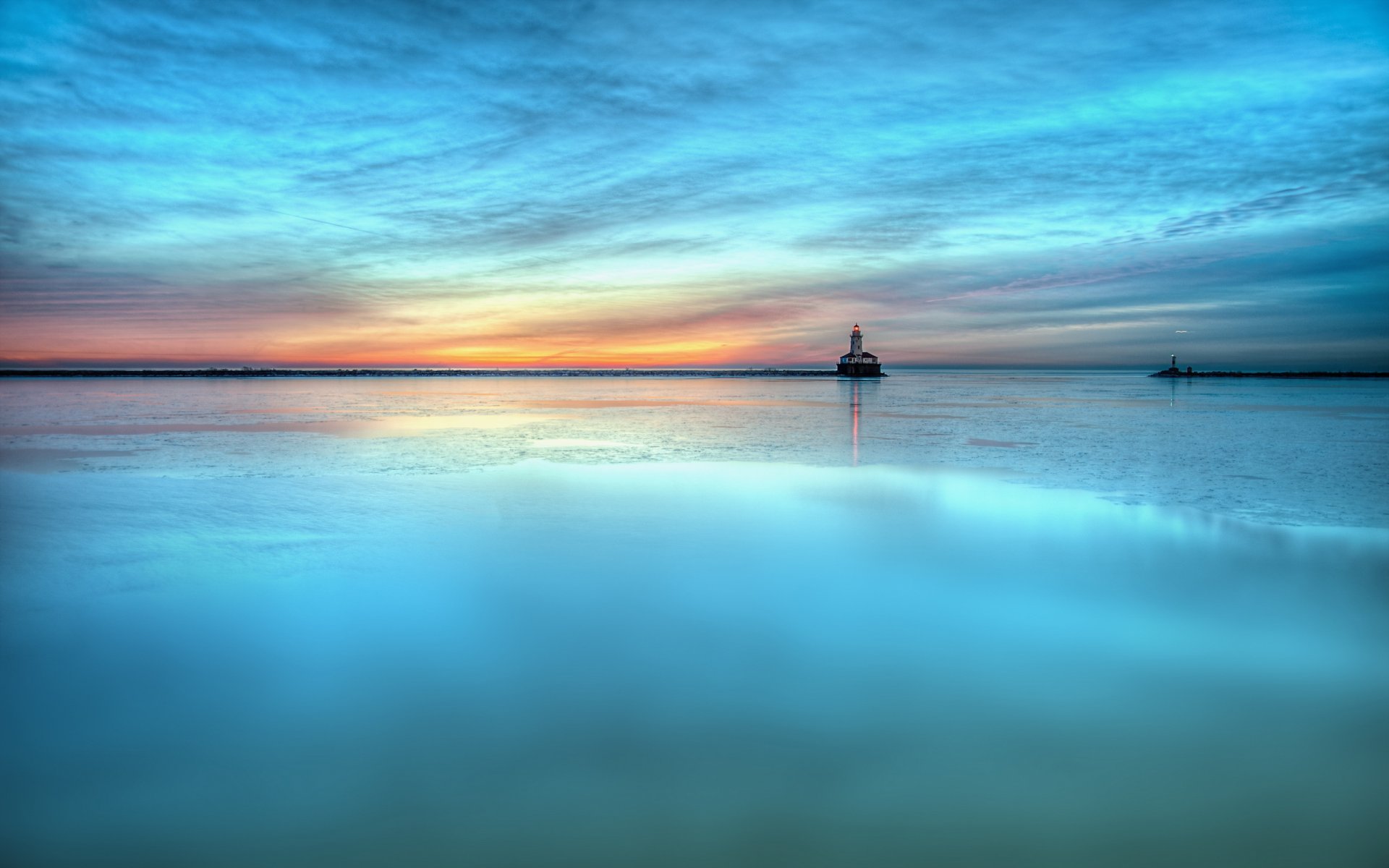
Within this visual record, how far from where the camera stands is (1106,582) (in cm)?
442

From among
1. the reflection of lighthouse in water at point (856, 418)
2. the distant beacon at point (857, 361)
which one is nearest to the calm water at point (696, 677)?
the reflection of lighthouse in water at point (856, 418)

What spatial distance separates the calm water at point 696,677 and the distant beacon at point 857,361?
225ft

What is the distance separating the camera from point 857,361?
Answer: 75.6 meters

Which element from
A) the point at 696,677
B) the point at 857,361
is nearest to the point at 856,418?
the point at 696,677

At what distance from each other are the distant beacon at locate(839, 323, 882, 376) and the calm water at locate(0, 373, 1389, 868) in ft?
225

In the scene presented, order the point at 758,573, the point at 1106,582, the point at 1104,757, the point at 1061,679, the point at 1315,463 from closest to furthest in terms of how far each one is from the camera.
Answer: the point at 1104,757 → the point at 1061,679 → the point at 1106,582 → the point at 758,573 → the point at 1315,463

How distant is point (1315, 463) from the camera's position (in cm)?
934

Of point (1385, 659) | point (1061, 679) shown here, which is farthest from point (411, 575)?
point (1385, 659)

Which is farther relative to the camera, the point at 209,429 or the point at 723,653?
the point at 209,429

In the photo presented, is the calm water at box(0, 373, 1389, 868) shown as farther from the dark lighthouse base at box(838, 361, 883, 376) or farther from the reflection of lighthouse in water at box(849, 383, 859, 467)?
the dark lighthouse base at box(838, 361, 883, 376)

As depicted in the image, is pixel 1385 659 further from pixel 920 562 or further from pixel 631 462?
pixel 631 462

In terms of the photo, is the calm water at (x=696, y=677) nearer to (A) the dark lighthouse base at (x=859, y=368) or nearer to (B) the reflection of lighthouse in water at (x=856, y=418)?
(B) the reflection of lighthouse in water at (x=856, y=418)

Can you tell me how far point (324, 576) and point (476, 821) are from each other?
2949mm

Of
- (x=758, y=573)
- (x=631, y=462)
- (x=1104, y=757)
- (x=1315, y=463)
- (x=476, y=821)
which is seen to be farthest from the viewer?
(x=631, y=462)
